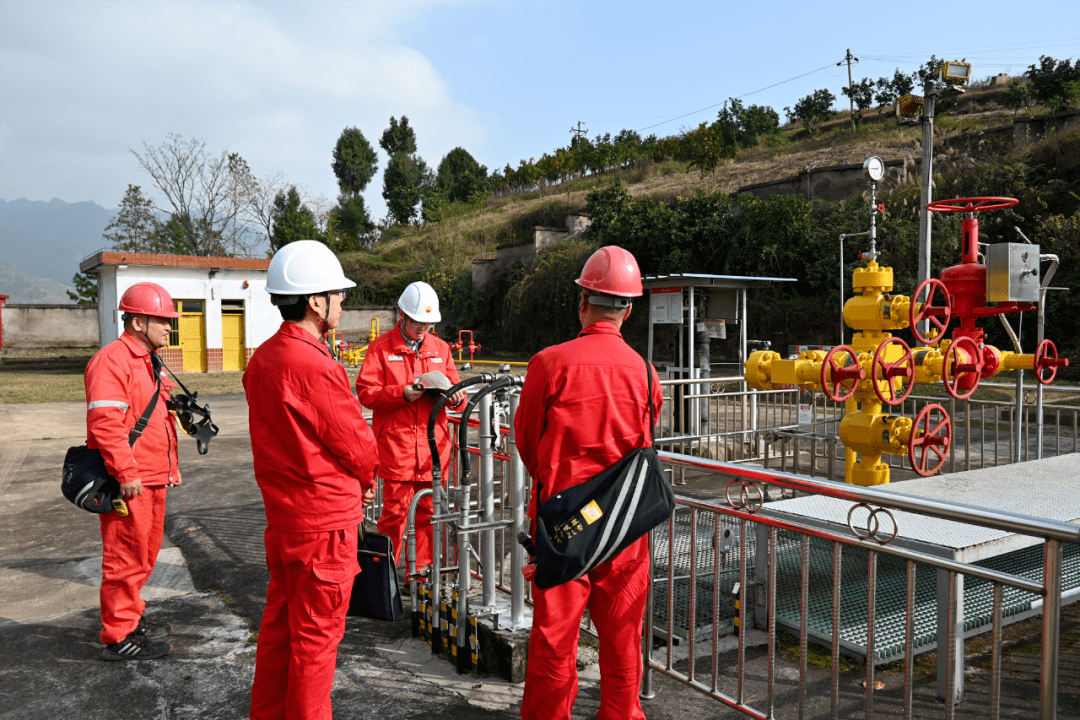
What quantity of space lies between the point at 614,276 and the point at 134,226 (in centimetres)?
4982

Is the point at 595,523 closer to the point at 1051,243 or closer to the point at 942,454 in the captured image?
the point at 942,454

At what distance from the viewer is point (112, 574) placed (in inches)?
138

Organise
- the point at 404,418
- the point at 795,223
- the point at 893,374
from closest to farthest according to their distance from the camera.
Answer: the point at 404,418, the point at 893,374, the point at 795,223

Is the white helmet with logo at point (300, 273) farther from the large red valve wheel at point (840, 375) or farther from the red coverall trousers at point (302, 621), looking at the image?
the large red valve wheel at point (840, 375)

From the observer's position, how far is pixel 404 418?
14.1ft

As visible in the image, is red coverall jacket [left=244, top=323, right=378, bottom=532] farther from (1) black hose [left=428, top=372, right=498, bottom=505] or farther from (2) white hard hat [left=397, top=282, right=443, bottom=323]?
(2) white hard hat [left=397, top=282, right=443, bottom=323]

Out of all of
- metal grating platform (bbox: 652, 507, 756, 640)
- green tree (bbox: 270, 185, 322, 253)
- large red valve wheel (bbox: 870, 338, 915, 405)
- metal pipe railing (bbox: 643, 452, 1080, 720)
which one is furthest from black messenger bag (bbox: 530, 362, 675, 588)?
green tree (bbox: 270, 185, 322, 253)

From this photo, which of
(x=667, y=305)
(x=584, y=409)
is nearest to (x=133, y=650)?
(x=584, y=409)

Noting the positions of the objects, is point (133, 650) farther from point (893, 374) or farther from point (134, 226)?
point (134, 226)

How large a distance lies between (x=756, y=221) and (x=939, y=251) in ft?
18.2

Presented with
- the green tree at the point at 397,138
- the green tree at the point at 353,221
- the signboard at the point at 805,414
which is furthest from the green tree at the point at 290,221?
the signboard at the point at 805,414

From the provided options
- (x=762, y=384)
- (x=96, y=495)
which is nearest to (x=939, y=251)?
(x=762, y=384)

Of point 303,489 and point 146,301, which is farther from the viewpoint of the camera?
point 146,301

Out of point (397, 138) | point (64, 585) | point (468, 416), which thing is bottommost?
point (64, 585)
